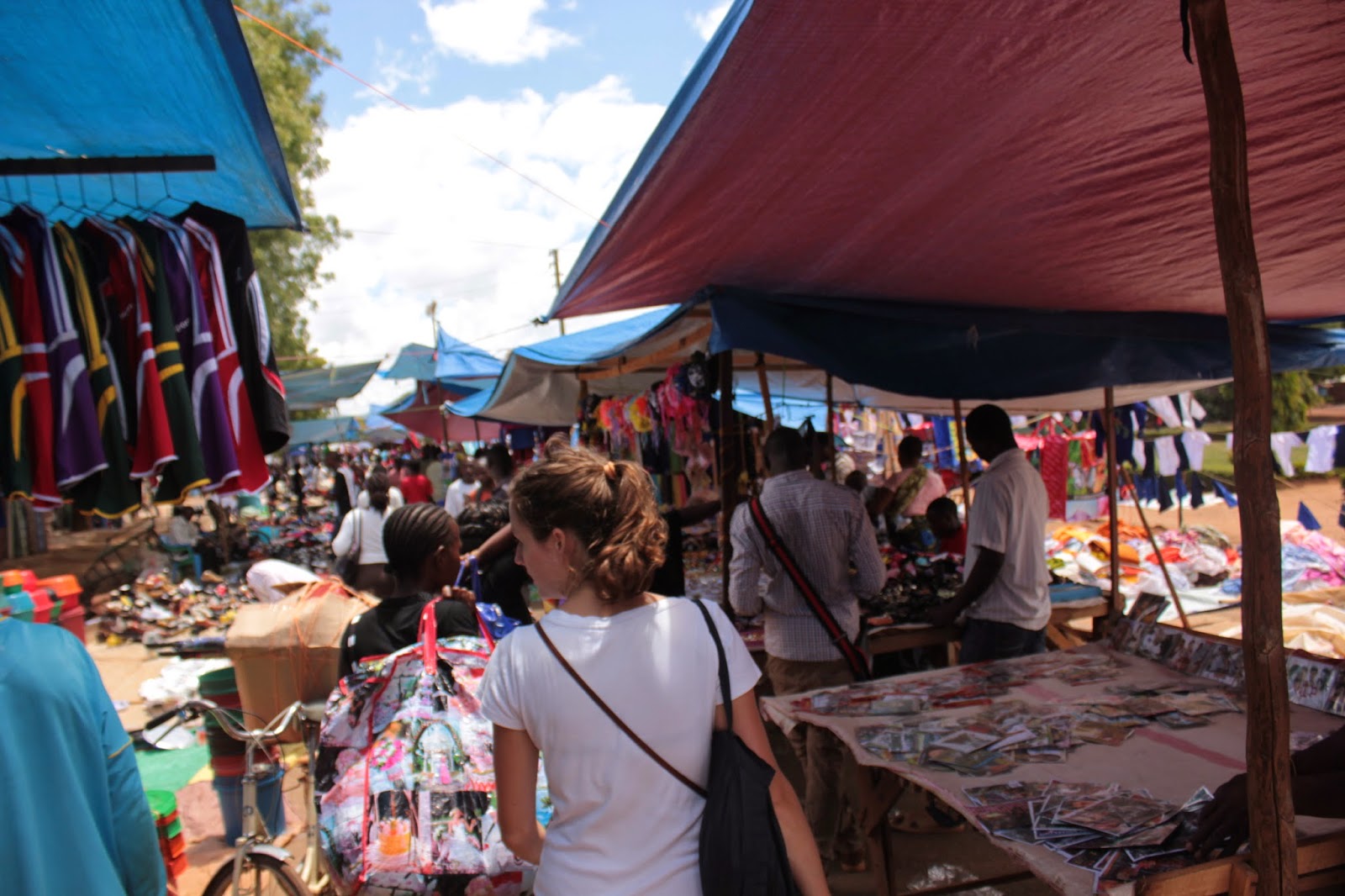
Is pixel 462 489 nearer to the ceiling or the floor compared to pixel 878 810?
nearer to the ceiling

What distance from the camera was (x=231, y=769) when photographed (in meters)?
3.74

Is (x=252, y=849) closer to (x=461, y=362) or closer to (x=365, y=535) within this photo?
(x=365, y=535)

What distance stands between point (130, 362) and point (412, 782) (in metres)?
1.26

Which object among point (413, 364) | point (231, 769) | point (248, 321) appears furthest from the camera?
point (413, 364)

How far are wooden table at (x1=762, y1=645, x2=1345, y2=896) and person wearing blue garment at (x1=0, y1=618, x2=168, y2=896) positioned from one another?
2.08 metres

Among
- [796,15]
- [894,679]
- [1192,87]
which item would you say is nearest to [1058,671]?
[894,679]

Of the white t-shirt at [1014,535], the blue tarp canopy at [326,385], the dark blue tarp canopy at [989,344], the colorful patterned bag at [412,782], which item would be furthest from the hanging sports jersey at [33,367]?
the blue tarp canopy at [326,385]

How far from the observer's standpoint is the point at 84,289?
196 centimetres

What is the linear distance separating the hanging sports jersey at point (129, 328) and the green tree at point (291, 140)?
1389 centimetres

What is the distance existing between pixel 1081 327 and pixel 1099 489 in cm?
1160

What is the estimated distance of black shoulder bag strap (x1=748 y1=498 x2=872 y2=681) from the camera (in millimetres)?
3762

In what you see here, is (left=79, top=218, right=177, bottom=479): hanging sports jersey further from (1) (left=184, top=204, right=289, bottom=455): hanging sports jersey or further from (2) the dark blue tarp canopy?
(2) the dark blue tarp canopy

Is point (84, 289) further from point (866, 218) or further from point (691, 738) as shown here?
point (866, 218)

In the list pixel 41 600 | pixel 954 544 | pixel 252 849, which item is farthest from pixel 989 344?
pixel 41 600
